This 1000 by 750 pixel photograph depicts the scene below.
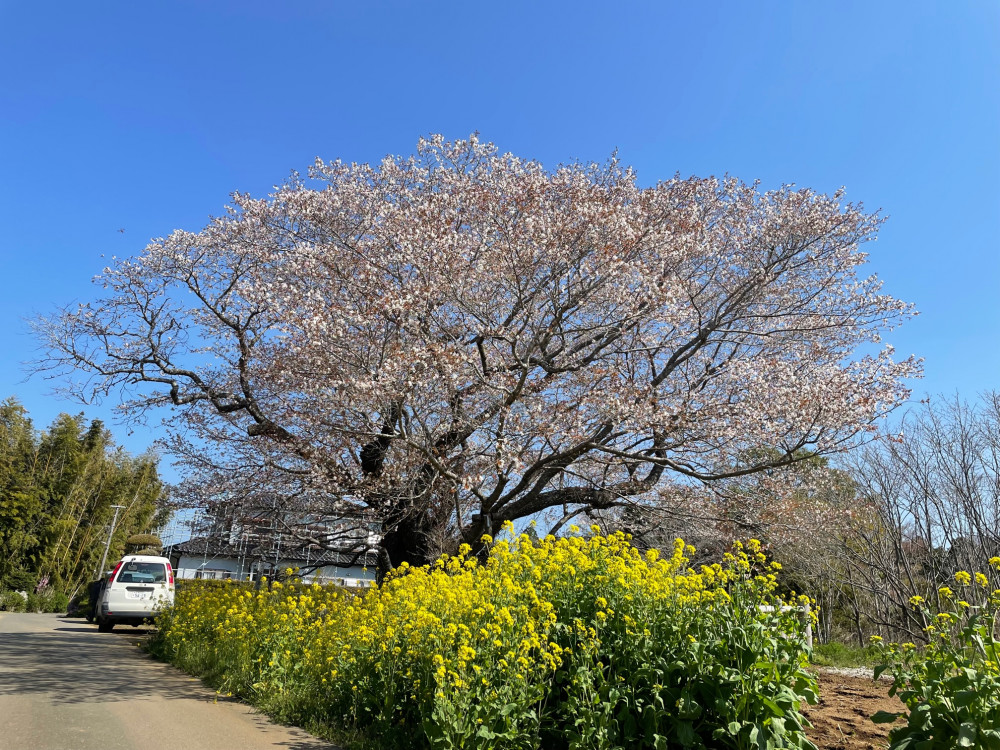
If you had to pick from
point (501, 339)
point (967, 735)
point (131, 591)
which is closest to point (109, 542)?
point (131, 591)

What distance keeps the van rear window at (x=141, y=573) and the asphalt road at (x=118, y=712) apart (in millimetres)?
5301

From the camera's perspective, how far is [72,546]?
1188 inches

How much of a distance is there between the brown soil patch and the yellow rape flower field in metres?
0.87

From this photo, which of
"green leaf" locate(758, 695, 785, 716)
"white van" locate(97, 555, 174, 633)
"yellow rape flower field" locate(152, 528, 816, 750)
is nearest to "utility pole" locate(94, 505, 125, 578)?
"white van" locate(97, 555, 174, 633)

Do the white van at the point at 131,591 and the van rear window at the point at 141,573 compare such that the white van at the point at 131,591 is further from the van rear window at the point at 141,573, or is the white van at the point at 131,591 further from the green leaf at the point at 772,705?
the green leaf at the point at 772,705

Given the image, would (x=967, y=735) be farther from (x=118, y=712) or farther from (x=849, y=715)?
(x=118, y=712)

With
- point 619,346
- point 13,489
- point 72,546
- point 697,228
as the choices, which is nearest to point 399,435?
point 619,346

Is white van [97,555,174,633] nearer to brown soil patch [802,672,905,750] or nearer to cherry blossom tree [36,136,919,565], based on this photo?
cherry blossom tree [36,136,919,565]

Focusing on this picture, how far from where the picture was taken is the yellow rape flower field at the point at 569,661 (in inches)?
137

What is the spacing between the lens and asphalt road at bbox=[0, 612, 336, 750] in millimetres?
4262

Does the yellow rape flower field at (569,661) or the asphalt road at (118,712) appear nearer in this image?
the yellow rape flower field at (569,661)

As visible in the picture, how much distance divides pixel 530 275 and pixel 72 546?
3140 centimetres

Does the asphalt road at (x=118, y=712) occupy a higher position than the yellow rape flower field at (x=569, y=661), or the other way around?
the yellow rape flower field at (x=569, y=661)

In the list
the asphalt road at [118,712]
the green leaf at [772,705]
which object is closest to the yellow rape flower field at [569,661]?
the green leaf at [772,705]
